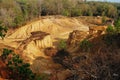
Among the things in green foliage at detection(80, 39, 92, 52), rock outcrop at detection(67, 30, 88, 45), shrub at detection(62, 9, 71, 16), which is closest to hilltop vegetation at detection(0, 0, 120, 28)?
shrub at detection(62, 9, 71, 16)

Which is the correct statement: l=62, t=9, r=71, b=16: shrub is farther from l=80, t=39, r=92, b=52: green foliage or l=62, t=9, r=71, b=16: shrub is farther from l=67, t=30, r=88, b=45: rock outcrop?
l=80, t=39, r=92, b=52: green foliage

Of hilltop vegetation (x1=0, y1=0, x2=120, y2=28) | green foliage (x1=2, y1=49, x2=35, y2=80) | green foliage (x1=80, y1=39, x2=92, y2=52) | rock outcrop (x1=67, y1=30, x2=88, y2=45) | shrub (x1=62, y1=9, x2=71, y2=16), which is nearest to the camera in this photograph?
green foliage (x1=2, y1=49, x2=35, y2=80)

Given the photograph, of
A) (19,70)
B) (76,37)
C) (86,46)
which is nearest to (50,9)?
(76,37)

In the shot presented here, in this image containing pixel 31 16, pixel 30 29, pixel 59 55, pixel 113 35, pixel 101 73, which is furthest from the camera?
pixel 31 16

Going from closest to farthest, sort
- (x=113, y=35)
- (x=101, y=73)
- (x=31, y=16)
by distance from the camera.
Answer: (x=101, y=73), (x=113, y=35), (x=31, y=16)

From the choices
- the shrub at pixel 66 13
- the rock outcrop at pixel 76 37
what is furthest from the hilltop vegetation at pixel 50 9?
the rock outcrop at pixel 76 37

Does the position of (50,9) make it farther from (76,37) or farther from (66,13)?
(76,37)

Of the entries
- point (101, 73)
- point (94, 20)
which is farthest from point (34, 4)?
point (101, 73)

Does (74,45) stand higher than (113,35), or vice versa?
(113,35)

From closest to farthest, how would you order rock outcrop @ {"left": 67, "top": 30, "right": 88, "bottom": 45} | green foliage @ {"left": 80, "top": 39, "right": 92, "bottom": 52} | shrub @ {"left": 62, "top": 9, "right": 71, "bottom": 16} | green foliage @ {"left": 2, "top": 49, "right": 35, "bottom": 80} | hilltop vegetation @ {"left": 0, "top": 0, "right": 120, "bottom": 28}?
1. green foliage @ {"left": 2, "top": 49, "right": 35, "bottom": 80}
2. green foliage @ {"left": 80, "top": 39, "right": 92, "bottom": 52}
3. rock outcrop @ {"left": 67, "top": 30, "right": 88, "bottom": 45}
4. hilltop vegetation @ {"left": 0, "top": 0, "right": 120, "bottom": 28}
5. shrub @ {"left": 62, "top": 9, "right": 71, "bottom": 16}

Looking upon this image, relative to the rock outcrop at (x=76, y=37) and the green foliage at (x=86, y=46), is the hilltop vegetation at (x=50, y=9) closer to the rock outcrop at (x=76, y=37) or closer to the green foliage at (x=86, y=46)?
the rock outcrop at (x=76, y=37)

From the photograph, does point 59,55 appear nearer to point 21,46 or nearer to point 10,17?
point 21,46
